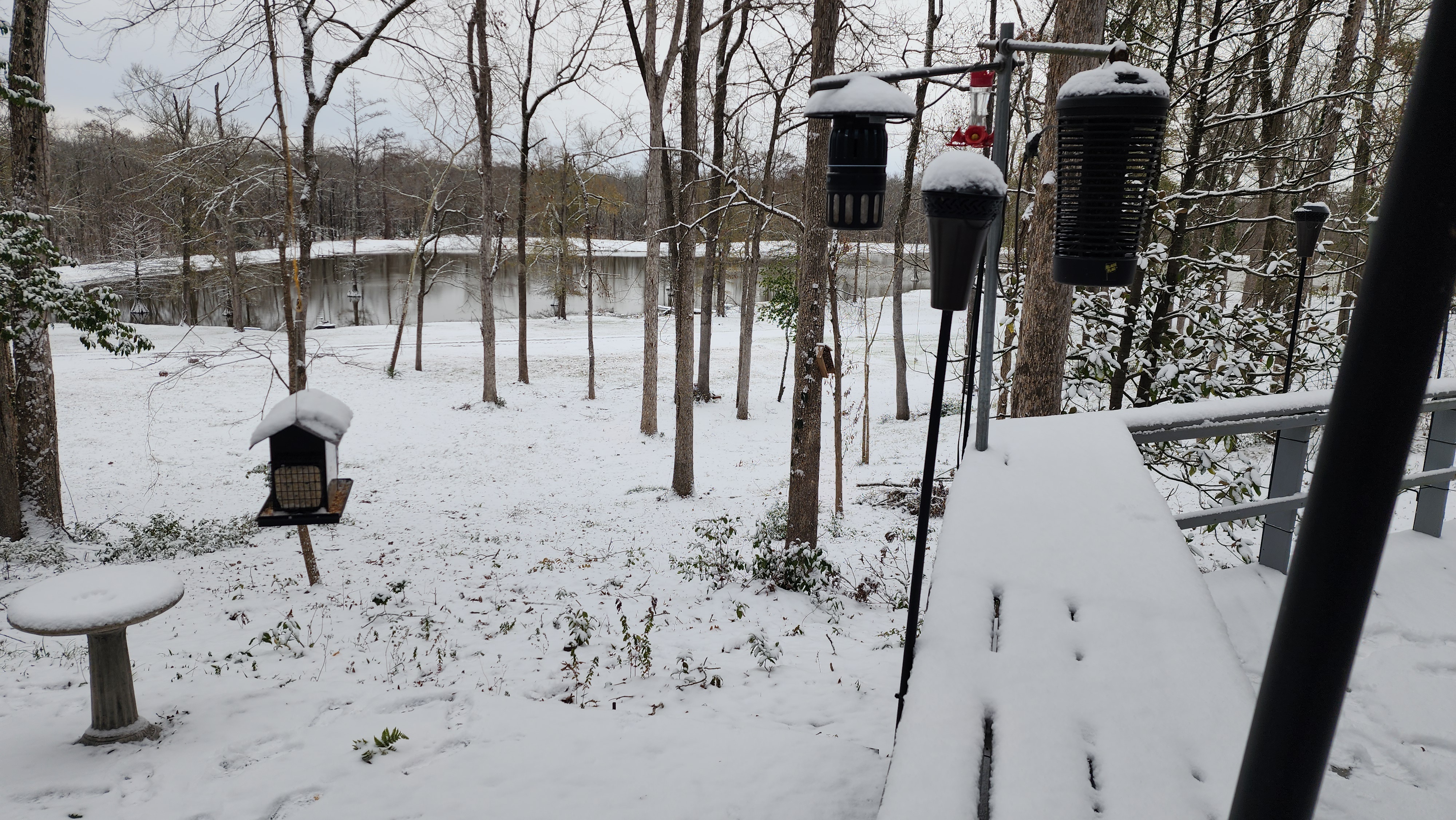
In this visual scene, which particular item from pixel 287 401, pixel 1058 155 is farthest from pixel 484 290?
pixel 1058 155

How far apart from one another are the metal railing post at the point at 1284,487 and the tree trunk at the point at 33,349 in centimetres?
1025

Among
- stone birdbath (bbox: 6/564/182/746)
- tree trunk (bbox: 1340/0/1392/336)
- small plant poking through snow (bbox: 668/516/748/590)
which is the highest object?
tree trunk (bbox: 1340/0/1392/336)

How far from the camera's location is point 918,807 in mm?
1719

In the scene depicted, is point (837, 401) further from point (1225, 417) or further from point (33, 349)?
point (33, 349)

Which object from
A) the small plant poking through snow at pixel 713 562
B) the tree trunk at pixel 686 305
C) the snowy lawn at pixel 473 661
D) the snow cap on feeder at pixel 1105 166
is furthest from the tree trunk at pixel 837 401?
the snow cap on feeder at pixel 1105 166

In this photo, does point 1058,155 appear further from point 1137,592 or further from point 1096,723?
point 1096,723

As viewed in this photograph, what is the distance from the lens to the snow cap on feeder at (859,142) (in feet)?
8.84

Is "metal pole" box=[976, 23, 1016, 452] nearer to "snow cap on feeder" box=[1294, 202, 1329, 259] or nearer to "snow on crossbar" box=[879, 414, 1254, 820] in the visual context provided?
"snow on crossbar" box=[879, 414, 1254, 820]

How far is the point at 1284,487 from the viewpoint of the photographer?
3670 mm

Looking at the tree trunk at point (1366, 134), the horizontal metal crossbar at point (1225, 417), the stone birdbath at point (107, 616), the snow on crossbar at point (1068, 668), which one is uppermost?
the tree trunk at point (1366, 134)

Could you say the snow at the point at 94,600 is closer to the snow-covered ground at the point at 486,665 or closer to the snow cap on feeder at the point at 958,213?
the snow-covered ground at the point at 486,665

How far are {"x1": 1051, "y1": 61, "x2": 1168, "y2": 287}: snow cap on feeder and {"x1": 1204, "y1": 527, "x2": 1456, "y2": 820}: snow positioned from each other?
1.34 m

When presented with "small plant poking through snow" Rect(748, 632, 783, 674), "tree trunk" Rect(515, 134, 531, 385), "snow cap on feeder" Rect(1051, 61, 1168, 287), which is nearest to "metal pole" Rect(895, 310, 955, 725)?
"snow cap on feeder" Rect(1051, 61, 1168, 287)

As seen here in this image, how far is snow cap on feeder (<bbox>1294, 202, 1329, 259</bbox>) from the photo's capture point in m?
6.37
